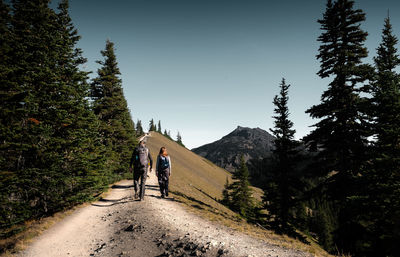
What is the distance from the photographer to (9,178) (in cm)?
860

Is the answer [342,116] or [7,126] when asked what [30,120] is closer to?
[7,126]

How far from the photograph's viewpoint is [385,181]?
359 inches

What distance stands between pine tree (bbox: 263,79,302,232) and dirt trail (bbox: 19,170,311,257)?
11445 millimetres

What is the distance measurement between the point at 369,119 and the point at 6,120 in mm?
20024

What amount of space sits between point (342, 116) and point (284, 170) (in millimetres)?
6879

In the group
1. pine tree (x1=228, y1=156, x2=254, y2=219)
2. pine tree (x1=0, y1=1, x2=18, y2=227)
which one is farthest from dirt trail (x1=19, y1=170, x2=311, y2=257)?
pine tree (x1=228, y1=156, x2=254, y2=219)

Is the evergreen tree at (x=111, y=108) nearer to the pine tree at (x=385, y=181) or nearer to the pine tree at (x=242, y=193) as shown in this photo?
the pine tree at (x=385, y=181)

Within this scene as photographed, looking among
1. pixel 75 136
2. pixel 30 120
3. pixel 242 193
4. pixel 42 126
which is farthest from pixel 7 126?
pixel 242 193

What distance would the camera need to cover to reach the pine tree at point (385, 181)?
28.1 ft

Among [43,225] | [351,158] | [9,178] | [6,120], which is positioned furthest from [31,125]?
[351,158]

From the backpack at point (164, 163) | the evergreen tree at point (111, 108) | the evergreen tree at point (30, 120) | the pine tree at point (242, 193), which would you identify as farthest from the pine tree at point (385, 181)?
the pine tree at point (242, 193)

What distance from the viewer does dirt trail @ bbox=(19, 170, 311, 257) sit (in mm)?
5066

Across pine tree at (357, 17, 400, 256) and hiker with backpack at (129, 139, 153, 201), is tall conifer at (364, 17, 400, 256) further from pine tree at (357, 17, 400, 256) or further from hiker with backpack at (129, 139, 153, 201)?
hiker with backpack at (129, 139, 153, 201)

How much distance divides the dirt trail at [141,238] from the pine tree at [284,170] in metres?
11.4
